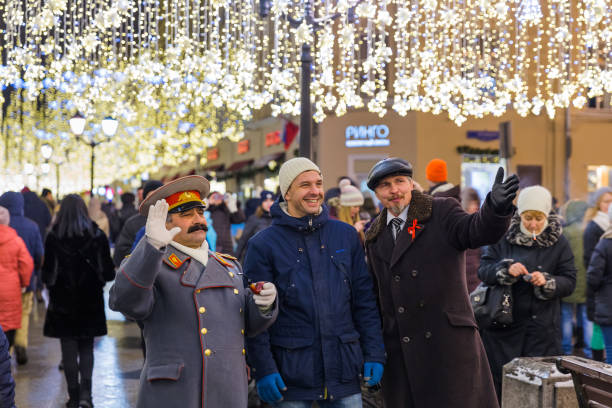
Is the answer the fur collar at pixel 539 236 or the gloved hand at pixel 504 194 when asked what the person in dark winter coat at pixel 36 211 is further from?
the gloved hand at pixel 504 194

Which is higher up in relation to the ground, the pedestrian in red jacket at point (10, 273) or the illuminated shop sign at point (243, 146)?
the illuminated shop sign at point (243, 146)

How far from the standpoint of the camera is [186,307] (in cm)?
363

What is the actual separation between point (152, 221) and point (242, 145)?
38258 millimetres

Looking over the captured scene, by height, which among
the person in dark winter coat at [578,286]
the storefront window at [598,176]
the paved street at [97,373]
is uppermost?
the storefront window at [598,176]

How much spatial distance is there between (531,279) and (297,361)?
2.60 m

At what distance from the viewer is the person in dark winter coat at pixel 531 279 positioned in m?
6.01

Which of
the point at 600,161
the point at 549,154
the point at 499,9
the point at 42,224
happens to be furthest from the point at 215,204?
the point at 600,161

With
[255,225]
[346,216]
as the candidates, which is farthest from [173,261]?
[255,225]

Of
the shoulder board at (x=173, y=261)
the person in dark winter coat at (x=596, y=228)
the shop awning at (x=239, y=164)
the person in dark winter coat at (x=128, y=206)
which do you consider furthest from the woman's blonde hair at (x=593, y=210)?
the shop awning at (x=239, y=164)

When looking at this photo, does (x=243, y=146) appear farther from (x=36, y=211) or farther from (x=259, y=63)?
(x=36, y=211)

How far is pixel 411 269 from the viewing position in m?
4.38

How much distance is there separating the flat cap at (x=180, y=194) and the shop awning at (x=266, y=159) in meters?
29.9

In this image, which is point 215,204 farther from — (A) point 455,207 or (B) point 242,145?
(B) point 242,145

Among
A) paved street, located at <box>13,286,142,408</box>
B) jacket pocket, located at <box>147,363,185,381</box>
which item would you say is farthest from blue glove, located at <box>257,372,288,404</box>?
paved street, located at <box>13,286,142,408</box>
